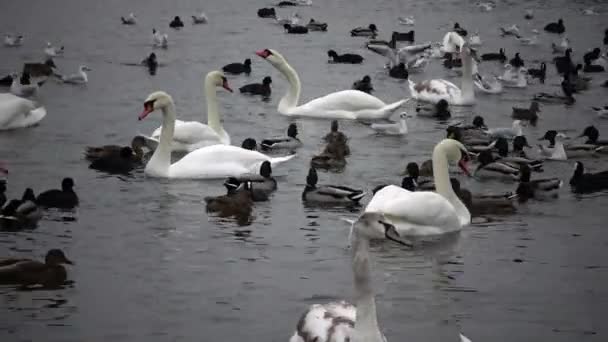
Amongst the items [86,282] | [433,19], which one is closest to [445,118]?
[86,282]

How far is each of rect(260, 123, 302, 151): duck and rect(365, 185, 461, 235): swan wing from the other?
15.0ft

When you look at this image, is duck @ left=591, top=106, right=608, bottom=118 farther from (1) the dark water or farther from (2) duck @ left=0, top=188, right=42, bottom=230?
(2) duck @ left=0, top=188, right=42, bottom=230

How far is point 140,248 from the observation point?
1258cm

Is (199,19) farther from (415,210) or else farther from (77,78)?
(415,210)

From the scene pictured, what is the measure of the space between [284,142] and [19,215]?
5.16 meters

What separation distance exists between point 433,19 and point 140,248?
83.7ft

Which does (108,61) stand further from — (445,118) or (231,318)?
(231,318)

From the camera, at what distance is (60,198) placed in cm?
1394

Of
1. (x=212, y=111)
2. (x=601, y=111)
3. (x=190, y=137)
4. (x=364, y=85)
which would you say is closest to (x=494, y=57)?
(x=364, y=85)

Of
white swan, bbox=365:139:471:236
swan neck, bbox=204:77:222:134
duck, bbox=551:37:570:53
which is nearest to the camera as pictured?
white swan, bbox=365:139:471:236

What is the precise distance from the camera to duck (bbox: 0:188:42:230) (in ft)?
42.8

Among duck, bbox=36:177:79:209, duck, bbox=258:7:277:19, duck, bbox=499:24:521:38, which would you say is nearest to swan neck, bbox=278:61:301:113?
duck, bbox=36:177:79:209

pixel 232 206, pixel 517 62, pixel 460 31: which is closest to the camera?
pixel 232 206

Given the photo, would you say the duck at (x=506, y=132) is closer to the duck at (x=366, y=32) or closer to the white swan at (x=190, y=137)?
the white swan at (x=190, y=137)
